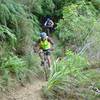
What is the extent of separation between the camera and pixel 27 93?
10.8 metres

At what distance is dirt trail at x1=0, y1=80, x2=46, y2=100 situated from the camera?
10.4 meters

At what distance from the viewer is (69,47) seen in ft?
51.8

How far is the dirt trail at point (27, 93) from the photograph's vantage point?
34.0 feet

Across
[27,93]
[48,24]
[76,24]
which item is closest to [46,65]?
[27,93]

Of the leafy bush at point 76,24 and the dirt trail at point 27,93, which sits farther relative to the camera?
the leafy bush at point 76,24

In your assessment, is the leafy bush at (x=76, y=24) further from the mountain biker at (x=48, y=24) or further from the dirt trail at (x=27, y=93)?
the dirt trail at (x=27, y=93)

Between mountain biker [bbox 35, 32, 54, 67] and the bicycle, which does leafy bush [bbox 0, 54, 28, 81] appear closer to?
the bicycle

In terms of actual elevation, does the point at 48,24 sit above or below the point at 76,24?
below

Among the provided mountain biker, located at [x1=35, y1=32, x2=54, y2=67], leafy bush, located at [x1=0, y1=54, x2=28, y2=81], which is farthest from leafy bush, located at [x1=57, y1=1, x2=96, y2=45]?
leafy bush, located at [x1=0, y1=54, x2=28, y2=81]

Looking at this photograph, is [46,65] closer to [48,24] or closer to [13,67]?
[13,67]

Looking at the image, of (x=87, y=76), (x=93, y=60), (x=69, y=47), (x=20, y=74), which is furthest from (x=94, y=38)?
(x=20, y=74)

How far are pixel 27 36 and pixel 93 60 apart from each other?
2819 mm

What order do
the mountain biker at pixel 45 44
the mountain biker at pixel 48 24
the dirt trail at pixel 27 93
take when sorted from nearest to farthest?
the dirt trail at pixel 27 93 < the mountain biker at pixel 45 44 < the mountain biker at pixel 48 24

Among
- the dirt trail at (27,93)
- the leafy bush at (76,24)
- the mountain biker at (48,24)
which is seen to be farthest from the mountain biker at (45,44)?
the mountain biker at (48,24)
